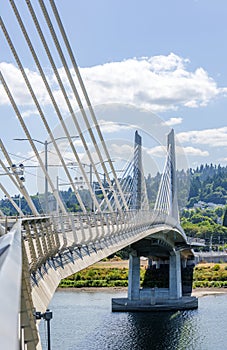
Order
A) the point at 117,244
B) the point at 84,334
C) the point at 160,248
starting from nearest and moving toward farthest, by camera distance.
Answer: the point at 117,244 < the point at 84,334 < the point at 160,248

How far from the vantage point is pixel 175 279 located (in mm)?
37094

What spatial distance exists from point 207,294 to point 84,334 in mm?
19422

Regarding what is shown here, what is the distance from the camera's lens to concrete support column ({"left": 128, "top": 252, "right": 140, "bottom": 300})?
115 ft

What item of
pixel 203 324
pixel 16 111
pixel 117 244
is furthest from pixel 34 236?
pixel 203 324

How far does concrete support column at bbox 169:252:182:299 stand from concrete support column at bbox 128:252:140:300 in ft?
6.39

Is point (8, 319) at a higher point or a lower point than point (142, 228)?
lower

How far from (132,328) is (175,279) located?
10520 millimetres

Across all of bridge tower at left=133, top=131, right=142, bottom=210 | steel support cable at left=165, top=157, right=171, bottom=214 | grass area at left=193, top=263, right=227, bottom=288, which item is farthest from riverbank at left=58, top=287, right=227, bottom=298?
Answer: bridge tower at left=133, top=131, right=142, bottom=210

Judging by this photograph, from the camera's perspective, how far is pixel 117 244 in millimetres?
16516

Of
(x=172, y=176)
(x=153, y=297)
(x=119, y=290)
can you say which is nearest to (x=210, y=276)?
(x=119, y=290)

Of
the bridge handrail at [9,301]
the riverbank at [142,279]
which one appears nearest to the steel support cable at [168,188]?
the riverbank at [142,279]

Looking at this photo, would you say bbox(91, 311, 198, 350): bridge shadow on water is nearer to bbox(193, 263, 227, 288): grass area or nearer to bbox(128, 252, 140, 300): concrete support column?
bbox(128, 252, 140, 300): concrete support column

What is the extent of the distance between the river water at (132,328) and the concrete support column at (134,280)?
1.45m

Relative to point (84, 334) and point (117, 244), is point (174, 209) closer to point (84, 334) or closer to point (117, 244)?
point (84, 334)
